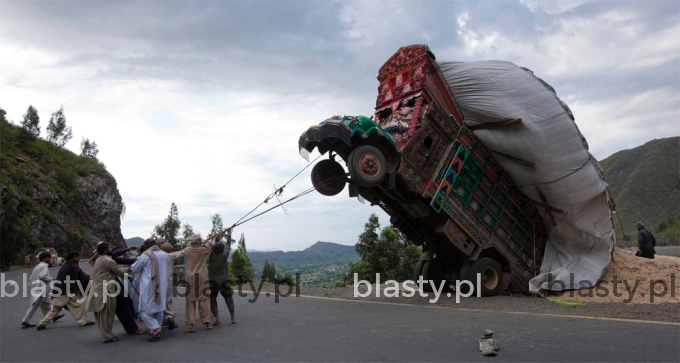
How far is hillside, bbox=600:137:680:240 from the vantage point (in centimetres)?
5128

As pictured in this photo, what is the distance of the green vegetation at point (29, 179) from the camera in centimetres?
3103

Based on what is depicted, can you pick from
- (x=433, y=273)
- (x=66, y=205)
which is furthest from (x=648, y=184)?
(x=66, y=205)

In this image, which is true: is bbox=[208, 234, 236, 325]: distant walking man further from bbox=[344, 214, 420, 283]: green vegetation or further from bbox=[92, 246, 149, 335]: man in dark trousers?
bbox=[344, 214, 420, 283]: green vegetation

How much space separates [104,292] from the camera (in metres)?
7.25

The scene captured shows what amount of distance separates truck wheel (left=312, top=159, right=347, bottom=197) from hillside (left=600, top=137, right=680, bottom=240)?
43.3m

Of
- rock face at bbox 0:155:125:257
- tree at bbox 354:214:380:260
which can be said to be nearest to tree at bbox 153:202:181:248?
rock face at bbox 0:155:125:257

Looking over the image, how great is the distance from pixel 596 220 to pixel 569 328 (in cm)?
538

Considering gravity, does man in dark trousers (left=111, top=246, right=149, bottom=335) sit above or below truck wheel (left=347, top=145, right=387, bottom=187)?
below

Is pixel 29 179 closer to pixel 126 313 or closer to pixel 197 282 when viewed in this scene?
pixel 126 313

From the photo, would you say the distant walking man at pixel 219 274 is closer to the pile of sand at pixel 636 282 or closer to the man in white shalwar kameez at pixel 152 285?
the man in white shalwar kameez at pixel 152 285

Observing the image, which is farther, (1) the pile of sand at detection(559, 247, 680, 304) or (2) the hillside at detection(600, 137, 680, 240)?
(2) the hillside at detection(600, 137, 680, 240)

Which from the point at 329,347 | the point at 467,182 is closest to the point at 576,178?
the point at 467,182

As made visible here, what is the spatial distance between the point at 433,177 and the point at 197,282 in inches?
200

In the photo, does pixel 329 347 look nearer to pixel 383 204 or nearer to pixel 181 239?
pixel 383 204
